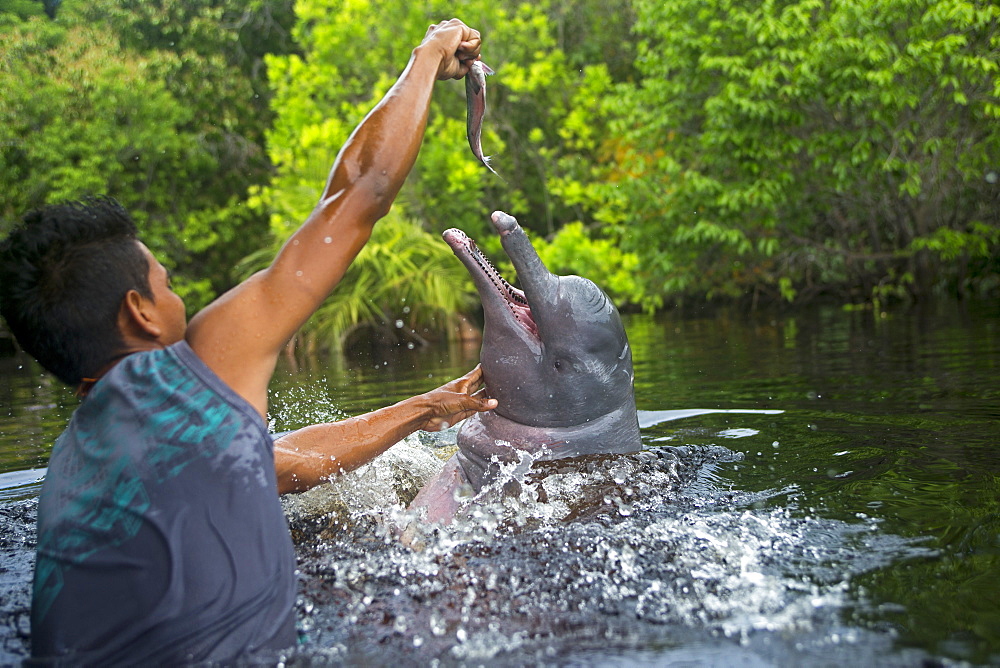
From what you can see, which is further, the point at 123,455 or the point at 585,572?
the point at 585,572

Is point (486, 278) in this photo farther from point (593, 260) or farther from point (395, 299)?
point (593, 260)

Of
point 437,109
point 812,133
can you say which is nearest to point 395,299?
point 437,109

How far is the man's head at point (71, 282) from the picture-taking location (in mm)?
2127

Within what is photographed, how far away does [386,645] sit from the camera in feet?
7.68

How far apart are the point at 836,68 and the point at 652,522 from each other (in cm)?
1109

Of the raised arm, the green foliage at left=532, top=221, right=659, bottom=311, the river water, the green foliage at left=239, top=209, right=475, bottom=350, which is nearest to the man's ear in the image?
the raised arm

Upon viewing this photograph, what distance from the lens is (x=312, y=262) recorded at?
2172 mm

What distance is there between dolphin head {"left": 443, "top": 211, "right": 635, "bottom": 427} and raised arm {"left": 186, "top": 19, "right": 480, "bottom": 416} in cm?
124

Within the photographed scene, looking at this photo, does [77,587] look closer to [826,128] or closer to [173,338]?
[173,338]

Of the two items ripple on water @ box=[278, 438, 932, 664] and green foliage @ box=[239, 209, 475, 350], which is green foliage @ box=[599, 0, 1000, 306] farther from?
ripple on water @ box=[278, 438, 932, 664]

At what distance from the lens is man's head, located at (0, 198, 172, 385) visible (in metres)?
2.13

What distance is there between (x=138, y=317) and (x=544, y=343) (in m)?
1.81

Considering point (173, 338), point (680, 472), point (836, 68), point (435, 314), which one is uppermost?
point (836, 68)

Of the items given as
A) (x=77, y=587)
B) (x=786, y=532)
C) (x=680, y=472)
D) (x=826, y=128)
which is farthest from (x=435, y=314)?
(x=77, y=587)
